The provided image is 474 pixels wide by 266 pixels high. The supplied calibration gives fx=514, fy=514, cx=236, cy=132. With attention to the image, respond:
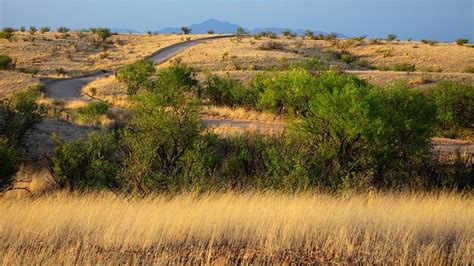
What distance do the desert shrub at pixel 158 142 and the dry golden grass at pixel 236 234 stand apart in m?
3.11

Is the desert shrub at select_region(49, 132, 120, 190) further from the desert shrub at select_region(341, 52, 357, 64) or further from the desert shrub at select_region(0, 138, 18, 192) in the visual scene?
the desert shrub at select_region(341, 52, 357, 64)

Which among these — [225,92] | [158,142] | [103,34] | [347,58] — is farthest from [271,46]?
[158,142]

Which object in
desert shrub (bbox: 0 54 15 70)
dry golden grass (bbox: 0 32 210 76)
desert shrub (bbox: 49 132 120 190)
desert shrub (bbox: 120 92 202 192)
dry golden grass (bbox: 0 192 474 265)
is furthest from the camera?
dry golden grass (bbox: 0 32 210 76)

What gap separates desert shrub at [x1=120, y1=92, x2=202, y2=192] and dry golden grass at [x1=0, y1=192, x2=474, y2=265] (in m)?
3.11

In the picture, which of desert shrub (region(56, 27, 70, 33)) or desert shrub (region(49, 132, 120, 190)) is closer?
desert shrub (region(49, 132, 120, 190))

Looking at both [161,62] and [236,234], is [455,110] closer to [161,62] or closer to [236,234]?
[236,234]

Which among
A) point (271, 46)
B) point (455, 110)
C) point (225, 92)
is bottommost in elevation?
point (225, 92)

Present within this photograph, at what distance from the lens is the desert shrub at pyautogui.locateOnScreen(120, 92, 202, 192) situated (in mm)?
11898

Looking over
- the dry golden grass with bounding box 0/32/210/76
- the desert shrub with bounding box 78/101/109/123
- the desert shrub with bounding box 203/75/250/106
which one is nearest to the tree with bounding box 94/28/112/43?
the dry golden grass with bounding box 0/32/210/76

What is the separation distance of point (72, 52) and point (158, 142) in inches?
2263

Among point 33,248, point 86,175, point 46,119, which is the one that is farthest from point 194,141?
point 46,119

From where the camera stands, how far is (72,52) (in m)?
66.2

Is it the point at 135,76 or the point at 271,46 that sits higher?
the point at 271,46

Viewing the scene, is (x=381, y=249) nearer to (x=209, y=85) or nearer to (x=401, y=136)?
(x=401, y=136)
